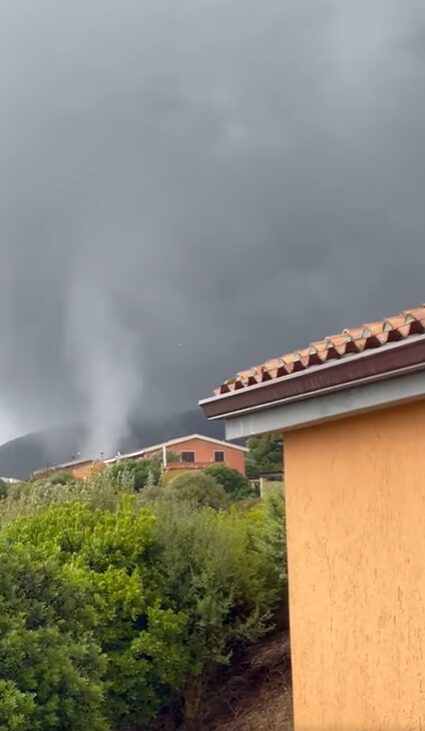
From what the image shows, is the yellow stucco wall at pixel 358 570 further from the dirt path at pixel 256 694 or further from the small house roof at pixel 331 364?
the dirt path at pixel 256 694

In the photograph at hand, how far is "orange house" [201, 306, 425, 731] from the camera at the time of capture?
18.5 ft

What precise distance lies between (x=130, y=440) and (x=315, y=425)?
134727 millimetres

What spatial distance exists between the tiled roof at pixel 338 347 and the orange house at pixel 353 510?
12mm

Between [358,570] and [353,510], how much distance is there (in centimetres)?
39

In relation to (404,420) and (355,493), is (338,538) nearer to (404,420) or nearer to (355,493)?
(355,493)

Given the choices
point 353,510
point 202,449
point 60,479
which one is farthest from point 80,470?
point 353,510

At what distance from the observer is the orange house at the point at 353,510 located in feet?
18.5

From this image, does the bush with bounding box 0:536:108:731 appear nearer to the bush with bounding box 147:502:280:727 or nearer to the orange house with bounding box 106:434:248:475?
the bush with bounding box 147:502:280:727

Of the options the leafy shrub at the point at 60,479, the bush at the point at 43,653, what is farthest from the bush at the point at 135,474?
the bush at the point at 43,653

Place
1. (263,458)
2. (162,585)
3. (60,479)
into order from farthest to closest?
(263,458) → (60,479) → (162,585)

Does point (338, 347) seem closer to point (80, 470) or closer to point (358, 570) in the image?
point (358, 570)

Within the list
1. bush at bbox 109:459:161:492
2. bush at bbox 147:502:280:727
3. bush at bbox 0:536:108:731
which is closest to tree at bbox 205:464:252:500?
bush at bbox 109:459:161:492

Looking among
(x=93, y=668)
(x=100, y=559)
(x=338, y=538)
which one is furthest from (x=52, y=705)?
(x=100, y=559)

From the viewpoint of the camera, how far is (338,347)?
584 centimetres
